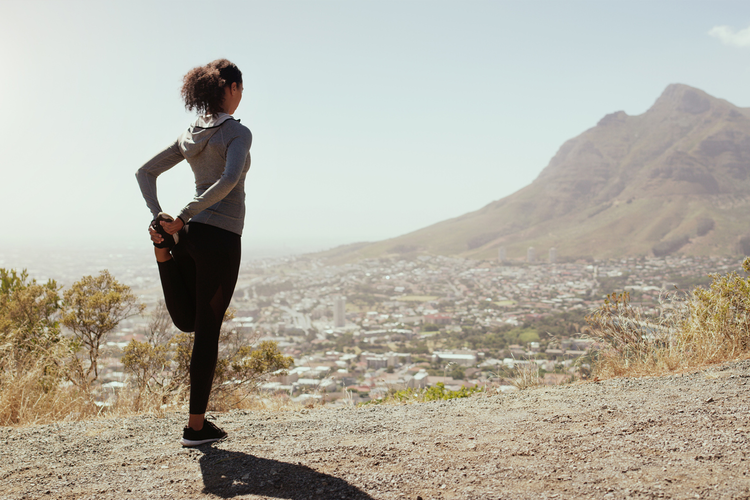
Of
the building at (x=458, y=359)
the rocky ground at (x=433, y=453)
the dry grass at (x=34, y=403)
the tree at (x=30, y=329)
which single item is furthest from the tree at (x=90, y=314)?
the building at (x=458, y=359)

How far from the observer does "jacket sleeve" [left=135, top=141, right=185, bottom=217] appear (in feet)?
7.17

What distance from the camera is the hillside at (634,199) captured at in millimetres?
46656

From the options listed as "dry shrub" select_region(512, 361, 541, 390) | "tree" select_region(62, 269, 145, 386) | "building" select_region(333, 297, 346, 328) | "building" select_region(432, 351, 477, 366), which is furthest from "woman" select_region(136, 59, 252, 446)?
"building" select_region(333, 297, 346, 328)

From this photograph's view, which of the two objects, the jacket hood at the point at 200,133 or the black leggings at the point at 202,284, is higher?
the jacket hood at the point at 200,133

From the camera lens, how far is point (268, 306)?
32438 mm

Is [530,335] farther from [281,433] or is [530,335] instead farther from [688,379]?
[281,433]

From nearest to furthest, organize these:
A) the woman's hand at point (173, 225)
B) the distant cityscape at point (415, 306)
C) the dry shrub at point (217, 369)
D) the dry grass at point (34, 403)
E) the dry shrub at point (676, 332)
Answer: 1. the woman's hand at point (173, 225)
2. the dry grass at point (34, 403)
3. the dry shrub at point (676, 332)
4. the dry shrub at point (217, 369)
5. the distant cityscape at point (415, 306)

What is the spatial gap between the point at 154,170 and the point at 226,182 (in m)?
0.59

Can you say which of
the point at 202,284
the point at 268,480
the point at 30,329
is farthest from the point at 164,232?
the point at 30,329

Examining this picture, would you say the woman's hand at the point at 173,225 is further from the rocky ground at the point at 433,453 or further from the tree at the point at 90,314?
the tree at the point at 90,314

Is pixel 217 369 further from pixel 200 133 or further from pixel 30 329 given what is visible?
pixel 200 133

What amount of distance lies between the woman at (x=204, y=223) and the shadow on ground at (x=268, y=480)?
1.31 feet

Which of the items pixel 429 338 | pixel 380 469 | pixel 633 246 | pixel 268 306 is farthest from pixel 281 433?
pixel 633 246

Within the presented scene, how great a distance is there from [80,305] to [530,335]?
18344mm
